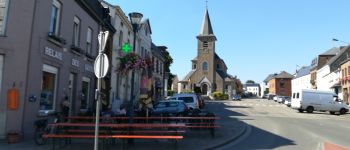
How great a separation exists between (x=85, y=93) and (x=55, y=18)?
5894 mm

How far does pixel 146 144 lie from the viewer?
1320 centimetres

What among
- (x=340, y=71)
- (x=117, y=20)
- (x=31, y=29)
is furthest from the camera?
(x=340, y=71)

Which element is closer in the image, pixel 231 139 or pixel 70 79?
pixel 231 139

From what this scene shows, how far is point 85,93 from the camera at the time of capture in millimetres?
21109

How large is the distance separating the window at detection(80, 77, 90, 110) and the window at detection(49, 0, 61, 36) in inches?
190

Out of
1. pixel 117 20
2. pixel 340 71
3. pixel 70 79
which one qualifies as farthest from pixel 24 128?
pixel 340 71

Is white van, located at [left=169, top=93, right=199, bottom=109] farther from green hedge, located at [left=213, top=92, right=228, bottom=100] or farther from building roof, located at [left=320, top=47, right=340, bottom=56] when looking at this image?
green hedge, located at [left=213, top=92, right=228, bottom=100]

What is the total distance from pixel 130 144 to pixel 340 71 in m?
52.5

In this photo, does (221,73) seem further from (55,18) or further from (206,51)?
(55,18)

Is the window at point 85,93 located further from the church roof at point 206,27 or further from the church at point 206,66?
the church roof at point 206,27

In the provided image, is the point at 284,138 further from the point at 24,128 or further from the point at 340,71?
the point at 340,71

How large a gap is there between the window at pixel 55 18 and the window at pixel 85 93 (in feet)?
15.8

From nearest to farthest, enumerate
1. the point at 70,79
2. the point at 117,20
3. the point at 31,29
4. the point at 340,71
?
the point at 31,29
the point at 70,79
the point at 117,20
the point at 340,71

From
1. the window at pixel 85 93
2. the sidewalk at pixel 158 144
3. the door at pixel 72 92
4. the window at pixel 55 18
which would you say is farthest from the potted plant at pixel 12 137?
the window at pixel 85 93
